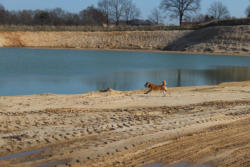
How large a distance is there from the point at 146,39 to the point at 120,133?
4794 centimetres

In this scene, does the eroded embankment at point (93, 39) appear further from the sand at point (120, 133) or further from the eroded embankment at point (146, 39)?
the sand at point (120, 133)

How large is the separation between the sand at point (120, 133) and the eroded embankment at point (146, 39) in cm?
3901

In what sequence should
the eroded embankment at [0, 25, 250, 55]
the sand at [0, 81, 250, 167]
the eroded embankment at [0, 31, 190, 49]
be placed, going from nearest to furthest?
1. the sand at [0, 81, 250, 167]
2. the eroded embankment at [0, 25, 250, 55]
3. the eroded embankment at [0, 31, 190, 49]

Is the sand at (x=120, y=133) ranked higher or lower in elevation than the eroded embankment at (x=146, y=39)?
lower

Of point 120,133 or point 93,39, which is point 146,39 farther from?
point 120,133

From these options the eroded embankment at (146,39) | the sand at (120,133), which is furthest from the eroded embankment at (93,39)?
the sand at (120,133)

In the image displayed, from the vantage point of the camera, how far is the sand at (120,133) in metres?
5.49

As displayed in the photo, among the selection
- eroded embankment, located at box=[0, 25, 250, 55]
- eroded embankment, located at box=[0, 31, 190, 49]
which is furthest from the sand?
eroded embankment, located at box=[0, 31, 190, 49]

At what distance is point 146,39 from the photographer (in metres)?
53.7

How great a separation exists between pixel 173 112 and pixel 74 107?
2.75 meters

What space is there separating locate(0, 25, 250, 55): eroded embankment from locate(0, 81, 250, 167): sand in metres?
39.0

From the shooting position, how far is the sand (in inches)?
216

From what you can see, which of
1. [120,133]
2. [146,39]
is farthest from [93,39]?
[120,133]

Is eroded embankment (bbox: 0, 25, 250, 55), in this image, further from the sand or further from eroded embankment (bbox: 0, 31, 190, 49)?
the sand
